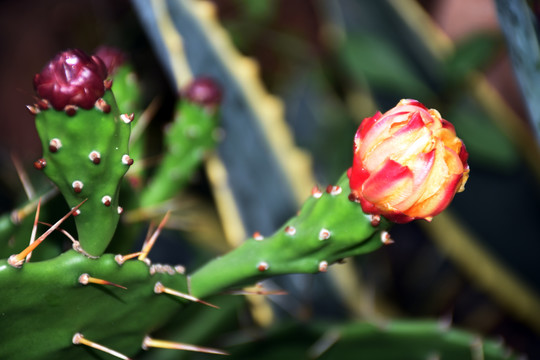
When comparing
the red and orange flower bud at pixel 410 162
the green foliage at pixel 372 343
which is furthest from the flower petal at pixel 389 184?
the green foliage at pixel 372 343

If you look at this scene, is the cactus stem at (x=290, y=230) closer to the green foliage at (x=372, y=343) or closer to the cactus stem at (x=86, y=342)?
the cactus stem at (x=86, y=342)

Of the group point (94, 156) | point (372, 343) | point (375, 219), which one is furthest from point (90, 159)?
point (372, 343)

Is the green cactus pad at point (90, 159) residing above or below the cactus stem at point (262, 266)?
above

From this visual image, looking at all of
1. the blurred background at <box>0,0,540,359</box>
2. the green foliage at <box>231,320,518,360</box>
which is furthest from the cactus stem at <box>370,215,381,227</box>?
the blurred background at <box>0,0,540,359</box>

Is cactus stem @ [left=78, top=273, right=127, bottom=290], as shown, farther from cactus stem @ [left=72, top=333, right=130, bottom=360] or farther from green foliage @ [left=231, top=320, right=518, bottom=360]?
green foliage @ [left=231, top=320, right=518, bottom=360]

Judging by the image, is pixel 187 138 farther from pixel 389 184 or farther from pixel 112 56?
pixel 389 184
